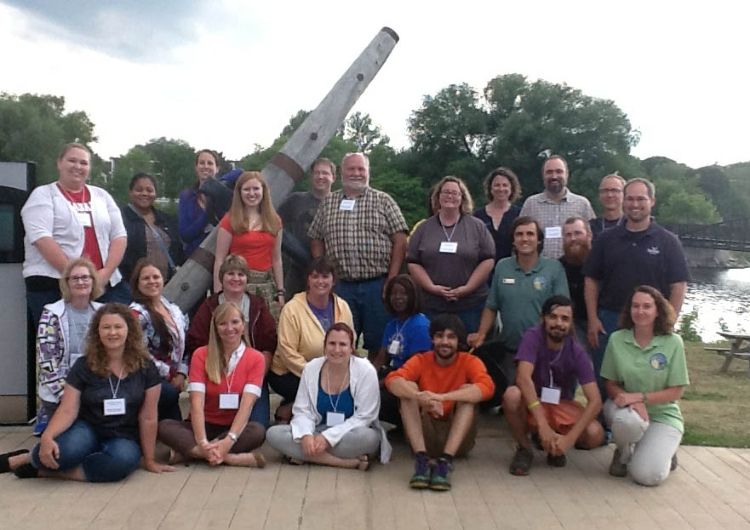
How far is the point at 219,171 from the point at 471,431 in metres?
3.46

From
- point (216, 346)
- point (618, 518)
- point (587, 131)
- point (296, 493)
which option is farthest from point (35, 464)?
point (587, 131)

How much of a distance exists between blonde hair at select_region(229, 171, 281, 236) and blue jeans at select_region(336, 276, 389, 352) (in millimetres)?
693

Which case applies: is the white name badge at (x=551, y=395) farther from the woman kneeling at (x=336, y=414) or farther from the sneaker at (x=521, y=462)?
the woman kneeling at (x=336, y=414)

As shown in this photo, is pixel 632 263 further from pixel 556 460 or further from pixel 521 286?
pixel 556 460

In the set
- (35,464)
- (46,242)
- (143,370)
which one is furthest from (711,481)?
(46,242)

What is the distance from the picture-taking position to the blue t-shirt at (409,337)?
17.0 feet

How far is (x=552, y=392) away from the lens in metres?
4.84

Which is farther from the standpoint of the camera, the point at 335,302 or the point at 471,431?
the point at 335,302

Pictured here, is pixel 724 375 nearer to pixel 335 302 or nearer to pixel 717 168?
pixel 335 302

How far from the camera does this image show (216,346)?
482 cm

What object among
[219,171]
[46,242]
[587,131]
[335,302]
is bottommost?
[335,302]

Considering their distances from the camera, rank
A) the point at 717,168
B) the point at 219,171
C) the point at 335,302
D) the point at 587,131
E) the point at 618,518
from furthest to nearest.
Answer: the point at 717,168 → the point at 587,131 → the point at 219,171 → the point at 335,302 → the point at 618,518

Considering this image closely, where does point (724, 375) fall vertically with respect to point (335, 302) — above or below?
below

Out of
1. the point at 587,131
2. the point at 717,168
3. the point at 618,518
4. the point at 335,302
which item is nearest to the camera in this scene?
the point at 618,518
